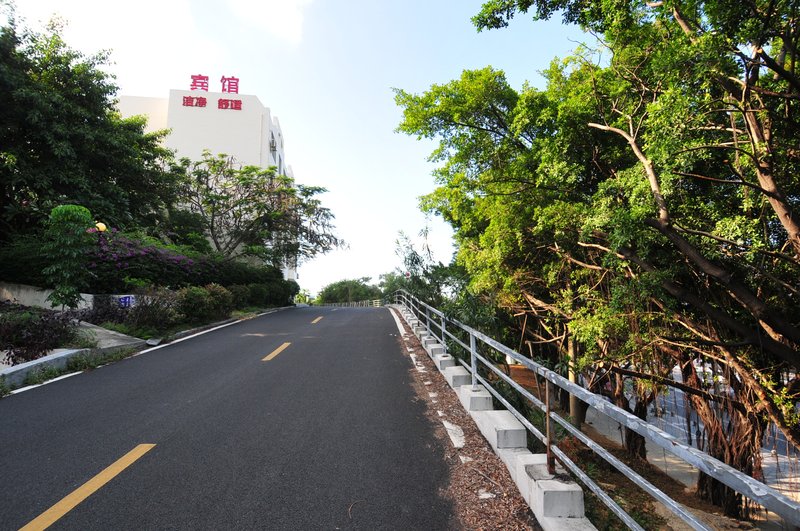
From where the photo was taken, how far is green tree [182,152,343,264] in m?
27.2

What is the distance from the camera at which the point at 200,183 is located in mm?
27156

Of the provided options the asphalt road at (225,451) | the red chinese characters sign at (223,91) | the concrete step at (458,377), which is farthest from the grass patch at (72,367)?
the red chinese characters sign at (223,91)

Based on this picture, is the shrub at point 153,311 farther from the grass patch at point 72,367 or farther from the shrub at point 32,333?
the shrub at point 32,333

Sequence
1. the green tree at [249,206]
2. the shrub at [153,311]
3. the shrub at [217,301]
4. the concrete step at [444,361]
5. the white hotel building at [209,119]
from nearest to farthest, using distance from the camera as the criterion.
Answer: the concrete step at [444,361] → the shrub at [153,311] → the shrub at [217,301] → the green tree at [249,206] → the white hotel building at [209,119]

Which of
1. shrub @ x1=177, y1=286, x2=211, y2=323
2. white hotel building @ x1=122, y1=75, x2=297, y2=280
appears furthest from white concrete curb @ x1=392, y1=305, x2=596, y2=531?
white hotel building @ x1=122, y1=75, x2=297, y2=280

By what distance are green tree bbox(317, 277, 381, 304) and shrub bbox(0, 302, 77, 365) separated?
6242 centimetres

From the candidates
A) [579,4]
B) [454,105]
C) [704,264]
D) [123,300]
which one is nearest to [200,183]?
[123,300]

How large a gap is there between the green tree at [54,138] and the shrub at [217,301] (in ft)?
16.0

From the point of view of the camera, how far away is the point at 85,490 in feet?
11.1

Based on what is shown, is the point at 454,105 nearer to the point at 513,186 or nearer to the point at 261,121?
the point at 513,186

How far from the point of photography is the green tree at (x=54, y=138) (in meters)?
14.2

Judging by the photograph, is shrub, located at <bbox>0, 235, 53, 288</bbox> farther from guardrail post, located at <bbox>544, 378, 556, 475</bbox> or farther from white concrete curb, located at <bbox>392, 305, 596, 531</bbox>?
guardrail post, located at <bbox>544, 378, 556, 475</bbox>

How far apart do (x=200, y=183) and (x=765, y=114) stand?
1103 inches

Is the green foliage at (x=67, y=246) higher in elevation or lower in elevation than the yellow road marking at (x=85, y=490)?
higher
